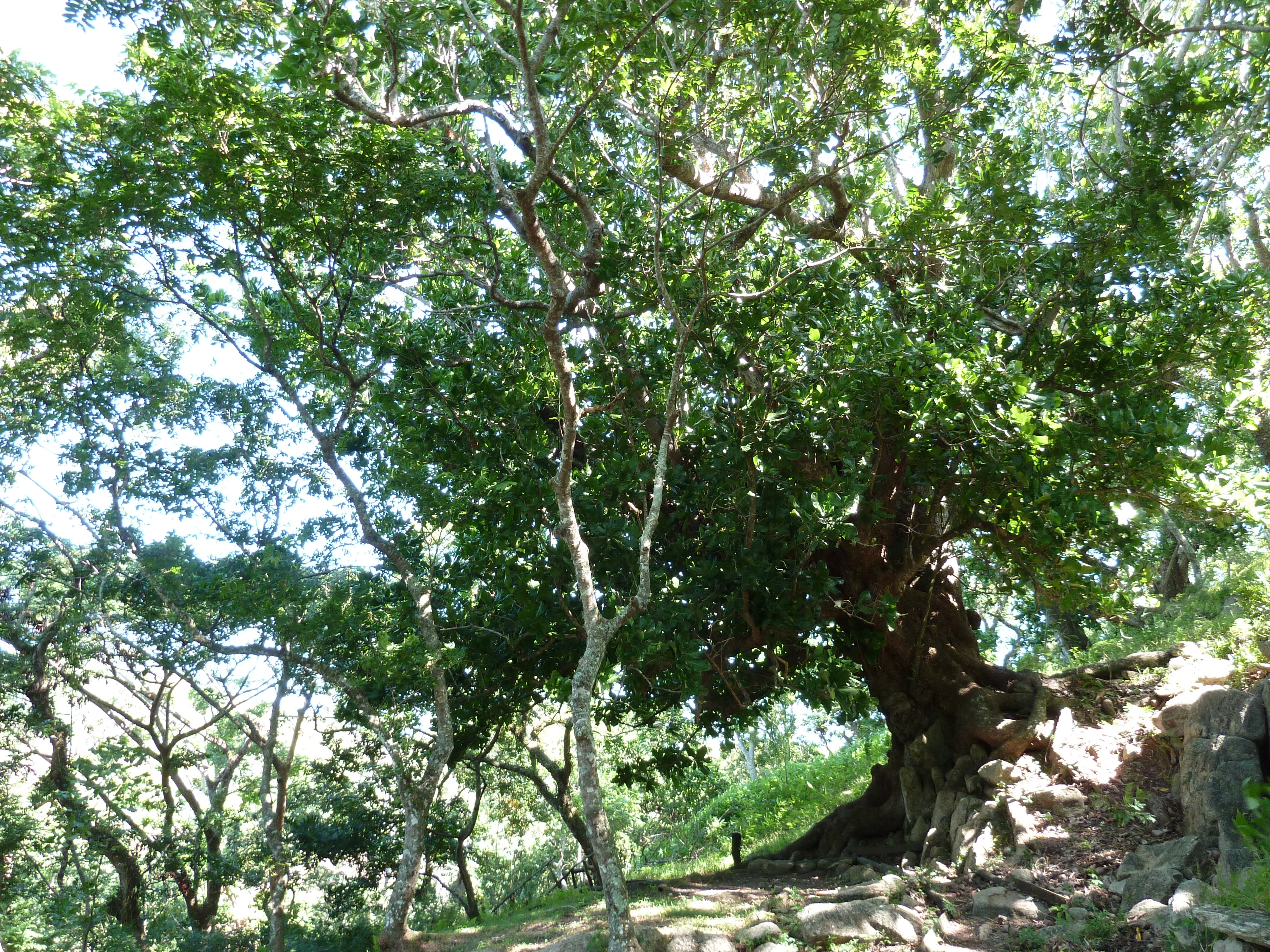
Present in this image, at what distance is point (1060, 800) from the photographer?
8.35 metres

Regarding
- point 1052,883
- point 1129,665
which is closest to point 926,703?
point 1129,665

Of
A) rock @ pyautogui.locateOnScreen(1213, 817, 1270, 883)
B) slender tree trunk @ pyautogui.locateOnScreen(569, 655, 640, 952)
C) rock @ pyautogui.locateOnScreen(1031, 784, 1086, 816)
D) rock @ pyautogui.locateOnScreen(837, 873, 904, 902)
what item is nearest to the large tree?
slender tree trunk @ pyautogui.locateOnScreen(569, 655, 640, 952)

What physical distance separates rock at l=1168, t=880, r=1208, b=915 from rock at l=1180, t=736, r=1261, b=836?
0.97 metres

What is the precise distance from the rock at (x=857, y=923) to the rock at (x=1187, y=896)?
1797 millimetres

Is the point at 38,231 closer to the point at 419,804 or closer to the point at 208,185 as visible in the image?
the point at 208,185

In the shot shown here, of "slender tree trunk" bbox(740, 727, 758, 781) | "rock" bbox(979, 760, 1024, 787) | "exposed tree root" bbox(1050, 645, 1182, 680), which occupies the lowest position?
"rock" bbox(979, 760, 1024, 787)

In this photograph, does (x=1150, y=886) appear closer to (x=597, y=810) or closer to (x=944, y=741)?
(x=944, y=741)

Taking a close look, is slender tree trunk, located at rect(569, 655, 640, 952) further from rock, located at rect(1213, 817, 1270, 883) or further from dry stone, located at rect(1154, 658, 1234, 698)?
dry stone, located at rect(1154, 658, 1234, 698)

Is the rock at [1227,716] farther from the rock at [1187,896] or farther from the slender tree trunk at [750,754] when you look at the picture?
the slender tree trunk at [750,754]

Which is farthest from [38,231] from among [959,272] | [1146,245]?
[1146,245]

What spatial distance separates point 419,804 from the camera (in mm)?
7957

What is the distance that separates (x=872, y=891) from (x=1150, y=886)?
2.17 meters

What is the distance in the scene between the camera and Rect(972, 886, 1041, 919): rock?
22.0ft

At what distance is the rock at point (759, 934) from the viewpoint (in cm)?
632
